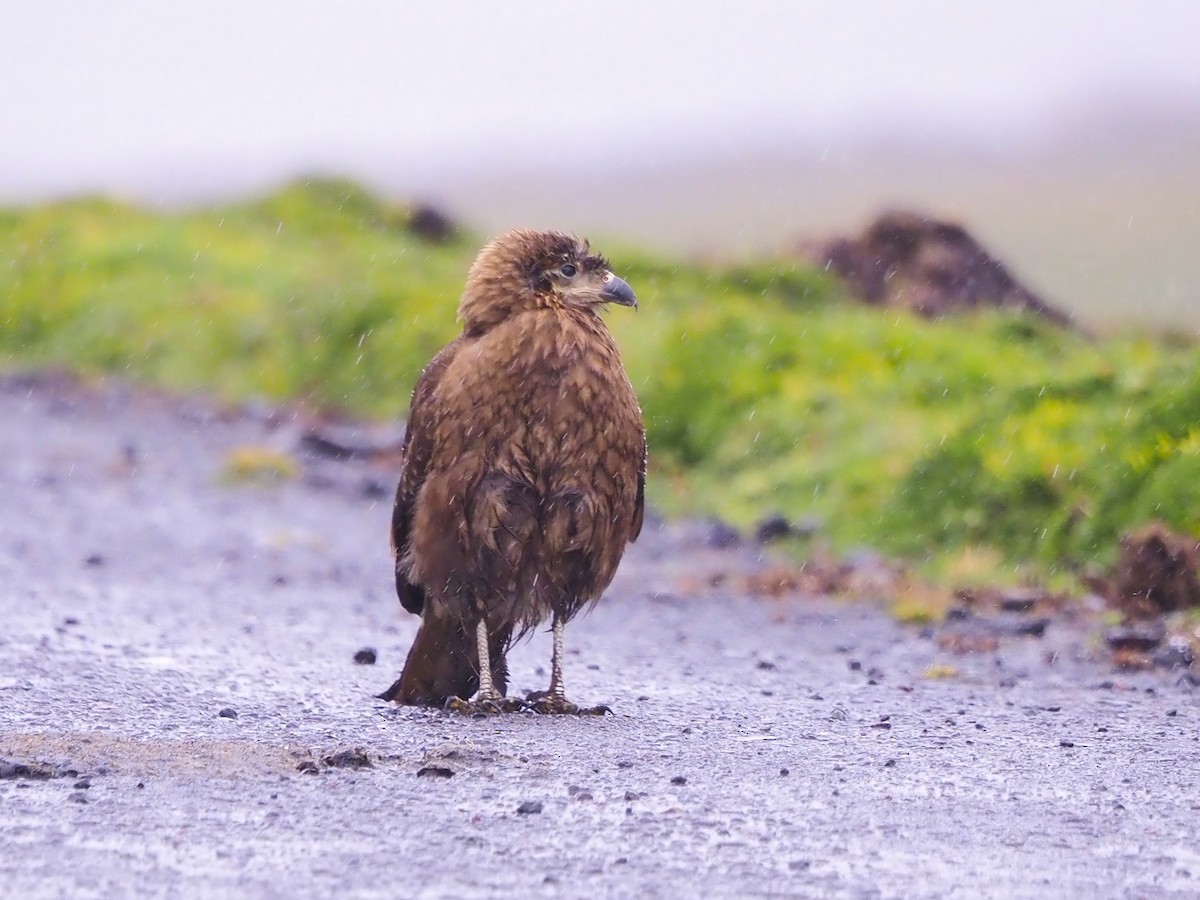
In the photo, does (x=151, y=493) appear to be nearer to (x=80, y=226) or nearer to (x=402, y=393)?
(x=402, y=393)

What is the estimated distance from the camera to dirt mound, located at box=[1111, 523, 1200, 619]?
383 inches

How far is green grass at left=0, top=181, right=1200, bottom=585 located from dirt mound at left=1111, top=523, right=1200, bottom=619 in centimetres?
45

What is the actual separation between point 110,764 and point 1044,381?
→ 8655mm

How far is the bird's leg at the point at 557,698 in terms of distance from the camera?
288 inches

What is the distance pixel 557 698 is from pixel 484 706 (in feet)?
0.99

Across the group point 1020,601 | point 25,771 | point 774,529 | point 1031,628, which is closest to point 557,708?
point 25,771

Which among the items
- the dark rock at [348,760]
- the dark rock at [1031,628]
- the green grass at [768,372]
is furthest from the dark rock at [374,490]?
the dark rock at [348,760]

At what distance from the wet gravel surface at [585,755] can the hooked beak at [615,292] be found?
167 cm

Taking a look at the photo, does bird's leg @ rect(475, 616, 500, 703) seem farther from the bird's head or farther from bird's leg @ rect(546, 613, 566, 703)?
the bird's head

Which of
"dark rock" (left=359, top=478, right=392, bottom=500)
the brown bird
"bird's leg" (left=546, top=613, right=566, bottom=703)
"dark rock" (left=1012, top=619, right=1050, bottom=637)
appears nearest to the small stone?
"dark rock" (left=1012, top=619, right=1050, bottom=637)

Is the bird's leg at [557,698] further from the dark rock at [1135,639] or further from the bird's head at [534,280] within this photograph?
the dark rock at [1135,639]

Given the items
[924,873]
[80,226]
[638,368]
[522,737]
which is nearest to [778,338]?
[638,368]

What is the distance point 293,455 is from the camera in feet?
59.9

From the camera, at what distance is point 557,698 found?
7383 mm
